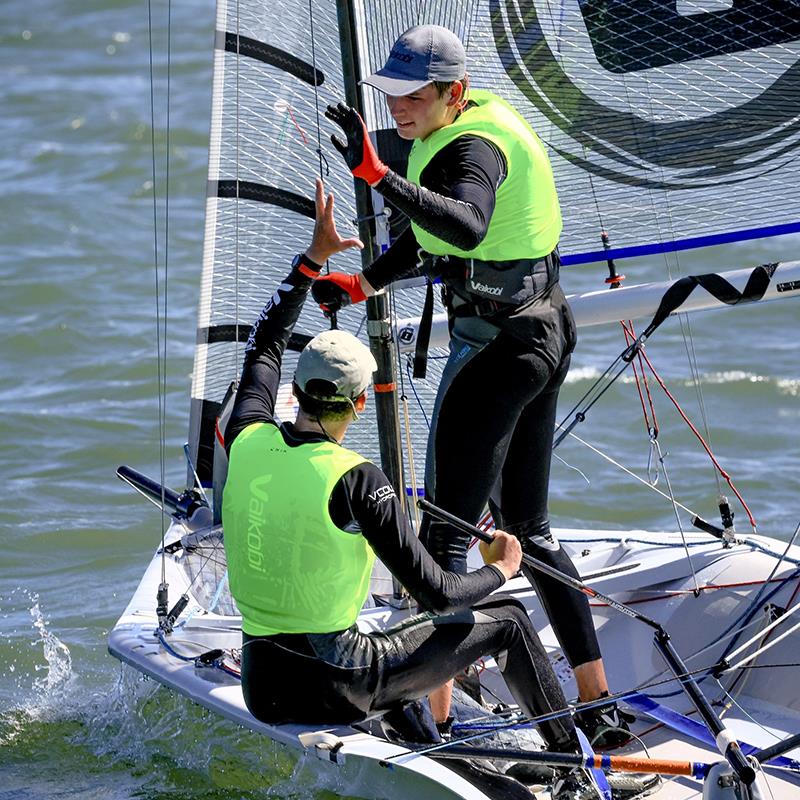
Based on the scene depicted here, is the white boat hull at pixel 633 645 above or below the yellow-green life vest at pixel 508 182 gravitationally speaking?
below

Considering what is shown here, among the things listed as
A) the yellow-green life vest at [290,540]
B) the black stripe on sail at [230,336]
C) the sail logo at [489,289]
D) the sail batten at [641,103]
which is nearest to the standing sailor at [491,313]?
the sail logo at [489,289]

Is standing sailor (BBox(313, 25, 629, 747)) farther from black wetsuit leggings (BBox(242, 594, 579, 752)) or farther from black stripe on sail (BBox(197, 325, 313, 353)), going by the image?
black stripe on sail (BBox(197, 325, 313, 353))

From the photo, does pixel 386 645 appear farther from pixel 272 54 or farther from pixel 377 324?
pixel 272 54

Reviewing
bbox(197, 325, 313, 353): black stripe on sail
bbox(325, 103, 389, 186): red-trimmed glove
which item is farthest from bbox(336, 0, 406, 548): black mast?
bbox(197, 325, 313, 353): black stripe on sail

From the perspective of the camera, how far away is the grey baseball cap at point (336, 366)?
2.46 meters

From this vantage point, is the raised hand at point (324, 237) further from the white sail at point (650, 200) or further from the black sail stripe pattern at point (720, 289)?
the black sail stripe pattern at point (720, 289)

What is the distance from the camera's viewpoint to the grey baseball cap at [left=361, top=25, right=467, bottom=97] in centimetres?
271

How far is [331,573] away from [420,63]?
39.1 inches

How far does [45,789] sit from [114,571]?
186 cm

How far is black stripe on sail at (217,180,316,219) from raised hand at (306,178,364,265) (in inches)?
49.7

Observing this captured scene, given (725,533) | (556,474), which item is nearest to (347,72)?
(725,533)

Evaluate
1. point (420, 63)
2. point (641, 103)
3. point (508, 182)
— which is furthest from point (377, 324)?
point (641, 103)

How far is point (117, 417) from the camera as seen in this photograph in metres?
6.67

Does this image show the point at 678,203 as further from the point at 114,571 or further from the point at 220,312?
the point at 114,571
